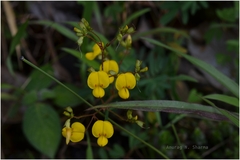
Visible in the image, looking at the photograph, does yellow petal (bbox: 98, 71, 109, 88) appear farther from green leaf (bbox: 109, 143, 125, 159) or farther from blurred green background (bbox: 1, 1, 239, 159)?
green leaf (bbox: 109, 143, 125, 159)

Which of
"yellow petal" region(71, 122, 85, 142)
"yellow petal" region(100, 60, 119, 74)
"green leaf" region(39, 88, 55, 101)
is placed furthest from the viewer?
"green leaf" region(39, 88, 55, 101)

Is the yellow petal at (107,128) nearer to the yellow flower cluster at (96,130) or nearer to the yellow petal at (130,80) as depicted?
the yellow flower cluster at (96,130)

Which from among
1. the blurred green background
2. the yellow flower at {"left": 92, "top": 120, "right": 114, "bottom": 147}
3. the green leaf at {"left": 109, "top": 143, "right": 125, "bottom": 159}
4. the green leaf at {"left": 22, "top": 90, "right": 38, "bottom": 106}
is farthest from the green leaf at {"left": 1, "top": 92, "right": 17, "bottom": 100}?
the yellow flower at {"left": 92, "top": 120, "right": 114, "bottom": 147}

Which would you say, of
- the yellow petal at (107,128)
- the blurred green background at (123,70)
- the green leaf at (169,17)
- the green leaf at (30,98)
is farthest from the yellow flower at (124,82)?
the green leaf at (169,17)

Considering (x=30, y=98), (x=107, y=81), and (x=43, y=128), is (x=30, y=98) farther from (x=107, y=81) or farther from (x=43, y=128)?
(x=107, y=81)

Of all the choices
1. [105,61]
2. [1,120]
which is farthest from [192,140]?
[1,120]

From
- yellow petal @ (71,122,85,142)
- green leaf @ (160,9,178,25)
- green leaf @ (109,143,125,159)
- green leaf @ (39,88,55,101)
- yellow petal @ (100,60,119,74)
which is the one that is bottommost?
yellow petal @ (71,122,85,142)

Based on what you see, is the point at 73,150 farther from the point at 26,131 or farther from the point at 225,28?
the point at 225,28

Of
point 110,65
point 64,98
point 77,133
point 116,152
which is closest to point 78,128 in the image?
point 77,133
